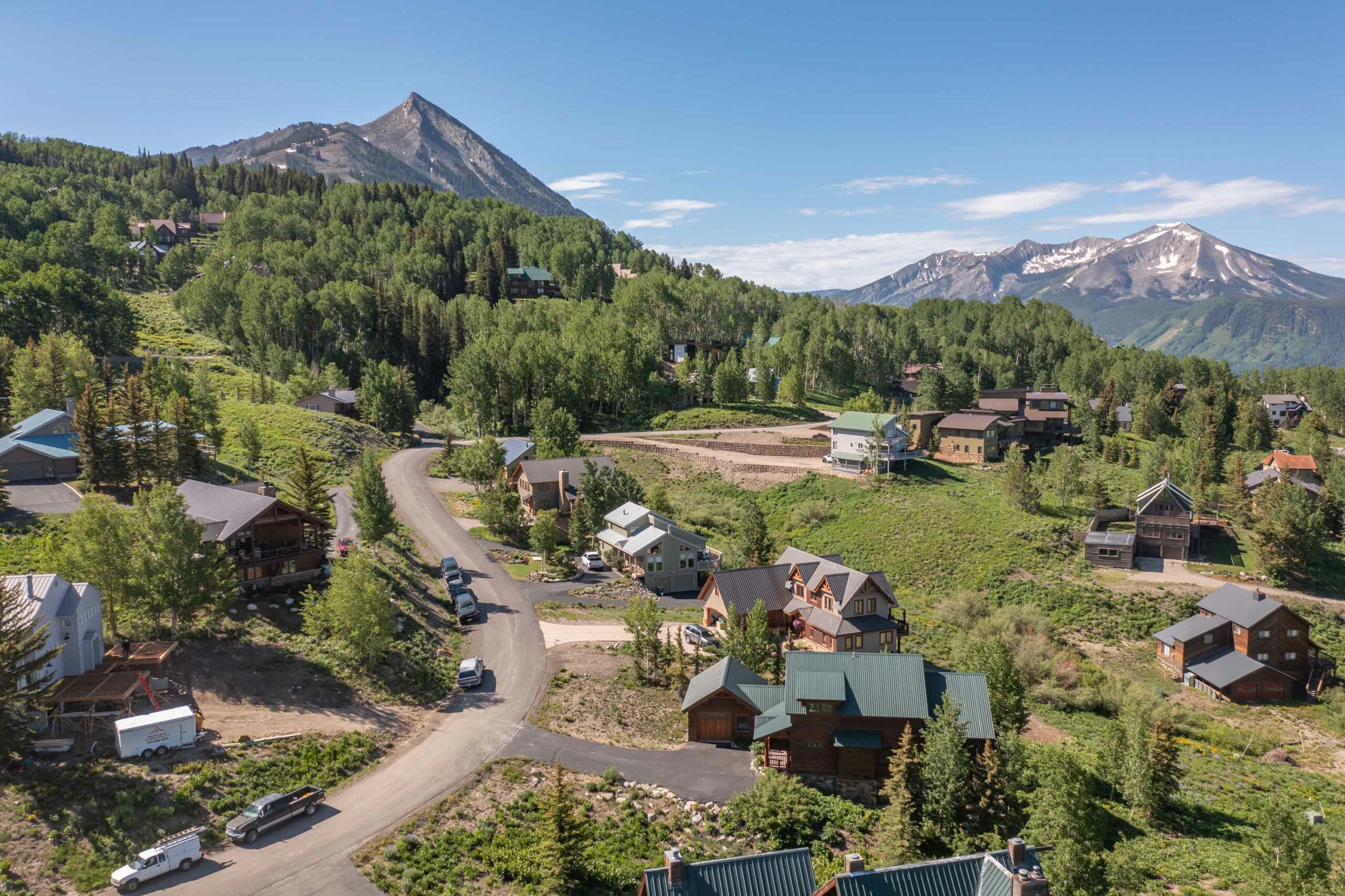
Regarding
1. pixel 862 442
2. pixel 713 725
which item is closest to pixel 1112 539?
pixel 862 442

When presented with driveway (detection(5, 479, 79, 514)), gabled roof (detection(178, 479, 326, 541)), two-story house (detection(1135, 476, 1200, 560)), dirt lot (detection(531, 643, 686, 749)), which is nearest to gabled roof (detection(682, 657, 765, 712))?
dirt lot (detection(531, 643, 686, 749))

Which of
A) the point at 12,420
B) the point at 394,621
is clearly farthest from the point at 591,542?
the point at 12,420

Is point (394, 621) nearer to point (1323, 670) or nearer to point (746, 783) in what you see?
point (746, 783)

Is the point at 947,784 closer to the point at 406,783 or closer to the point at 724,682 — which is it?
the point at 724,682

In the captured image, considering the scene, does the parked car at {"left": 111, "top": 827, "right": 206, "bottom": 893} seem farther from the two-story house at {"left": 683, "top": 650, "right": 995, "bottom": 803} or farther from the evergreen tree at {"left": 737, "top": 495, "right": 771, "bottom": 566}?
the evergreen tree at {"left": 737, "top": 495, "right": 771, "bottom": 566}

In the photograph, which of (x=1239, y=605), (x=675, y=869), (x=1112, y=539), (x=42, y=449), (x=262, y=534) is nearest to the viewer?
(x=675, y=869)

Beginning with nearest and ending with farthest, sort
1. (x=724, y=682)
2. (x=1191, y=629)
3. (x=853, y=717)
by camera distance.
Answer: (x=853, y=717)
(x=724, y=682)
(x=1191, y=629)

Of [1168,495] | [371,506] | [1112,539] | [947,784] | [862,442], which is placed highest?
[862,442]
